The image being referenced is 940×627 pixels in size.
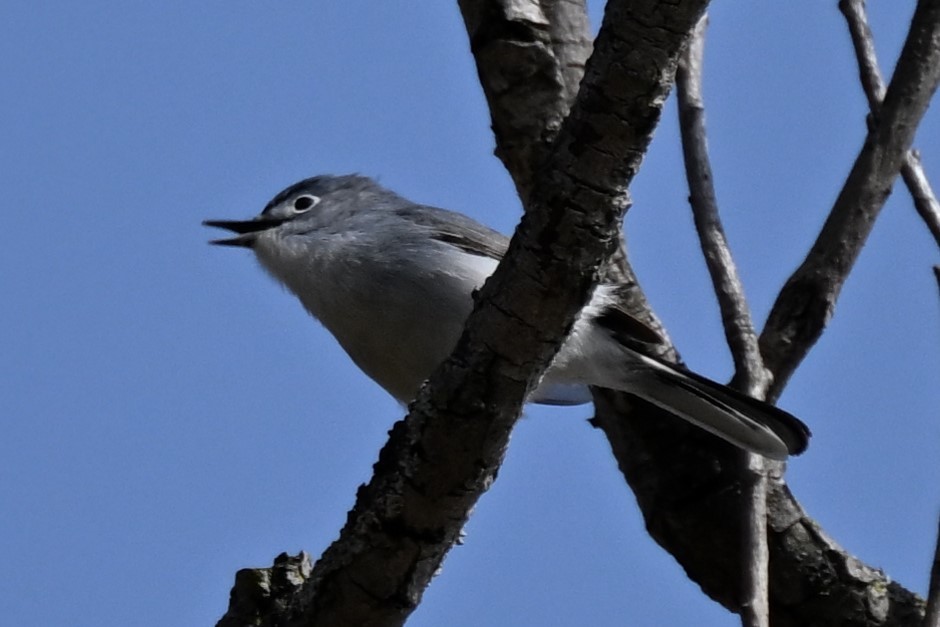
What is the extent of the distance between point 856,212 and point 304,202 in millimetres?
2268

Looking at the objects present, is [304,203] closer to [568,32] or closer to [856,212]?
[568,32]

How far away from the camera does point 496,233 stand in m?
5.26

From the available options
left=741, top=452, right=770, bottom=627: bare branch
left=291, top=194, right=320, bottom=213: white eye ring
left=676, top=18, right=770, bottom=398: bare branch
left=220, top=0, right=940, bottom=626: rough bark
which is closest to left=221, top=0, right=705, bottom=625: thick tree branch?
left=220, top=0, right=940, bottom=626: rough bark

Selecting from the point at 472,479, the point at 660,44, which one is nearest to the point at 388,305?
the point at 472,479

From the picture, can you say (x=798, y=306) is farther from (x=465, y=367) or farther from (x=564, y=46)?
(x=465, y=367)

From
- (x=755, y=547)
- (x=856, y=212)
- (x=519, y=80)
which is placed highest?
(x=519, y=80)

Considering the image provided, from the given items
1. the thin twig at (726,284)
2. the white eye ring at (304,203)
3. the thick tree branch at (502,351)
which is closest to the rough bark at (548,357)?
the thick tree branch at (502,351)

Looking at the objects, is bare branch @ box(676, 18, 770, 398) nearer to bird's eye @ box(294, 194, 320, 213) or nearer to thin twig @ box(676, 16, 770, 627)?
thin twig @ box(676, 16, 770, 627)

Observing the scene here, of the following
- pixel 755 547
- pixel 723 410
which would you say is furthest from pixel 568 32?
pixel 755 547

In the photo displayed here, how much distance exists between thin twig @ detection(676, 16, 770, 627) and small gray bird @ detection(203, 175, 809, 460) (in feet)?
0.47

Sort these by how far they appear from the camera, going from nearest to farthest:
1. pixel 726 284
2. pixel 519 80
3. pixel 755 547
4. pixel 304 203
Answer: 1. pixel 755 547
2. pixel 726 284
3. pixel 519 80
4. pixel 304 203

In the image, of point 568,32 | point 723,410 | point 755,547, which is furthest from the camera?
point 568,32

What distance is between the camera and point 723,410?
182 inches

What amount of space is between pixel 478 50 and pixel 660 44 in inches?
96.4
